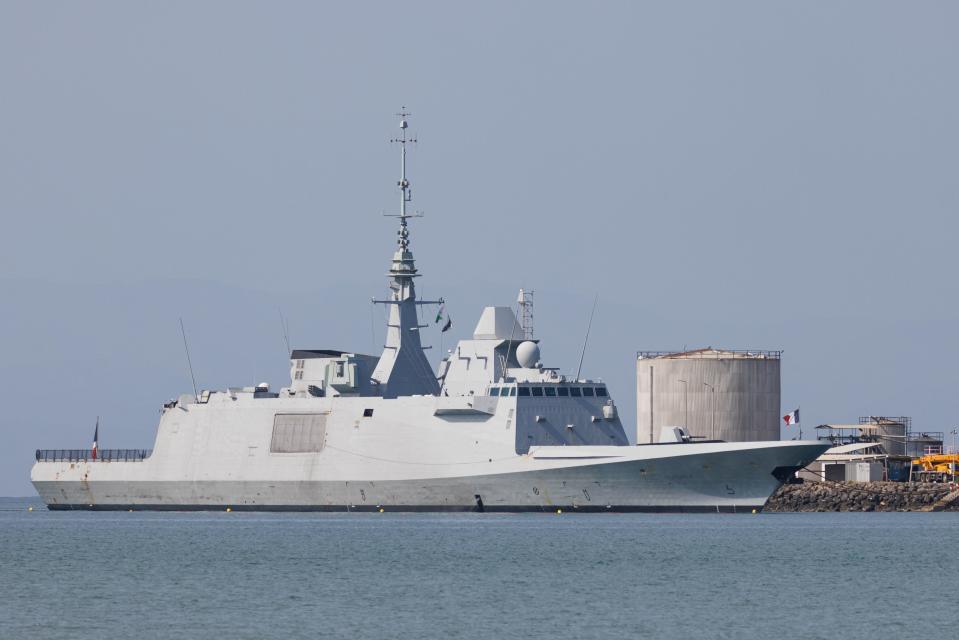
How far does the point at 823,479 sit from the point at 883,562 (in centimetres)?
3567

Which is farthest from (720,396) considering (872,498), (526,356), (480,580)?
(480,580)

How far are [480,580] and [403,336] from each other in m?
26.9

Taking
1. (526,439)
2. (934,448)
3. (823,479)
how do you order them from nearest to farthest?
(526,439) → (823,479) → (934,448)

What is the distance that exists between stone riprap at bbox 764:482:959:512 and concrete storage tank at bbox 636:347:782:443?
293 cm

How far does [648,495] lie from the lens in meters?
55.9

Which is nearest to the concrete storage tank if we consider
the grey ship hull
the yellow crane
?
the yellow crane

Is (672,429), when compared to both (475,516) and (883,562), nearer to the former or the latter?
(475,516)

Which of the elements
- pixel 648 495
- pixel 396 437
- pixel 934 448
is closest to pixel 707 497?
pixel 648 495

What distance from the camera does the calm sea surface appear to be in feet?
106

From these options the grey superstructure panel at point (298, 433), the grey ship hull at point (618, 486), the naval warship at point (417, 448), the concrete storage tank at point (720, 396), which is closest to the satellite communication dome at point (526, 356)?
the naval warship at point (417, 448)

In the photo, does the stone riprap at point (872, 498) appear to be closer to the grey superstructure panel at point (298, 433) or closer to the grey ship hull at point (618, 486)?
the grey ship hull at point (618, 486)

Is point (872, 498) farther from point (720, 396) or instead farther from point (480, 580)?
point (480, 580)

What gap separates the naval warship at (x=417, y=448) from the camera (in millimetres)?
55750

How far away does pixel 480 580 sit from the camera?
39.6 meters
